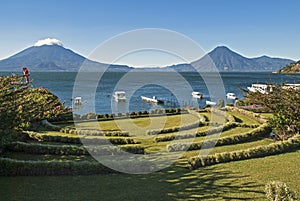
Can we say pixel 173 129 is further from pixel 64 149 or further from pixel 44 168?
pixel 44 168

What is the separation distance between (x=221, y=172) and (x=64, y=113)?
60.7 feet

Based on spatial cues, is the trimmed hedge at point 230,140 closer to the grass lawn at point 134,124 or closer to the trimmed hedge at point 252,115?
the trimmed hedge at point 252,115

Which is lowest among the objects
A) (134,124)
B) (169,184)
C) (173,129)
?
(169,184)

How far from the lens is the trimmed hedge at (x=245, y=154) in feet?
35.9

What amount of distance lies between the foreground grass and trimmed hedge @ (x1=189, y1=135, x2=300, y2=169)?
37 centimetres

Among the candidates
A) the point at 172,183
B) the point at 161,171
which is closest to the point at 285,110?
the point at 161,171

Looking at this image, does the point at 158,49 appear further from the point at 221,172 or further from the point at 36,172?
the point at 36,172

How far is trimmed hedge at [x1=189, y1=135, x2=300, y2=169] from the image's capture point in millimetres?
10945

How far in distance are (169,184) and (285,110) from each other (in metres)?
9.11

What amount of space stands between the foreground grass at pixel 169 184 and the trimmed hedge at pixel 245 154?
37cm

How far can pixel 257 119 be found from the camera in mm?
22578

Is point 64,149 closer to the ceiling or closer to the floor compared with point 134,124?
closer to the floor

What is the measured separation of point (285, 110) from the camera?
15.2 meters

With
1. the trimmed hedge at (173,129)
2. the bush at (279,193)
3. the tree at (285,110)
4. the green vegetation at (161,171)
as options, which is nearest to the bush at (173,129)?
the trimmed hedge at (173,129)
